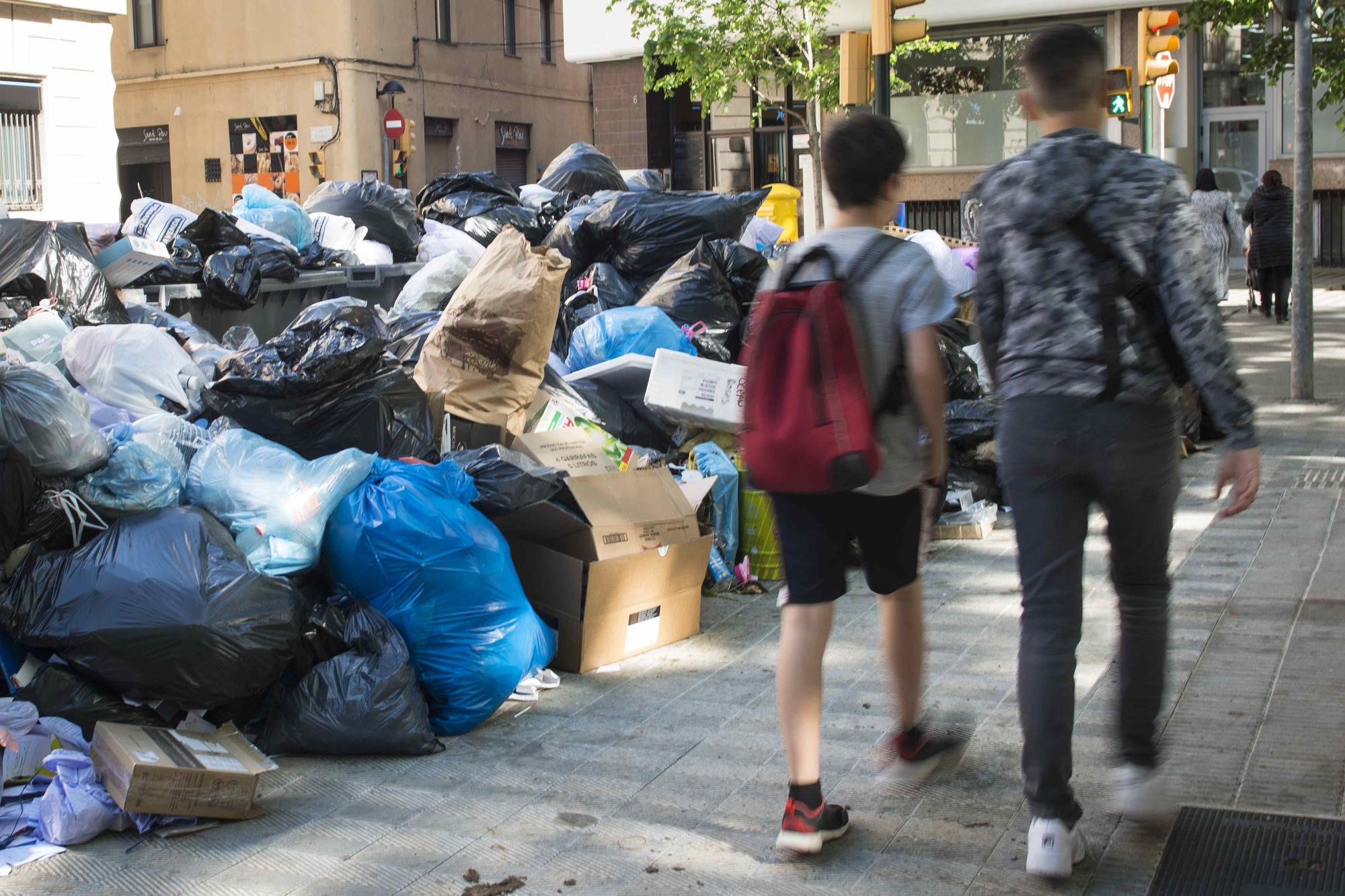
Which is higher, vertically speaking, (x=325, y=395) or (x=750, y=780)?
(x=325, y=395)

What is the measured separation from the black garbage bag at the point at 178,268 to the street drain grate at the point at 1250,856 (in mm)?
5195

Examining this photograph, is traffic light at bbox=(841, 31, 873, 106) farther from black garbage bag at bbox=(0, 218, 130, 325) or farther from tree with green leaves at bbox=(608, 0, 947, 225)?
tree with green leaves at bbox=(608, 0, 947, 225)

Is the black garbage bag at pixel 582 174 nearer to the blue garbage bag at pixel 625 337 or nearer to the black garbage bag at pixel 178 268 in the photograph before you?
the black garbage bag at pixel 178 268

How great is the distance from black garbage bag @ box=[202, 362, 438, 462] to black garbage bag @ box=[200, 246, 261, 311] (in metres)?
2.04

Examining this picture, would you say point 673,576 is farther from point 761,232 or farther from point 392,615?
point 761,232

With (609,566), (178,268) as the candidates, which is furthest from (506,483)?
(178,268)

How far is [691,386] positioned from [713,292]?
3.73ft

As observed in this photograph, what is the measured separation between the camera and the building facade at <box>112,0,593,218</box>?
28500mm

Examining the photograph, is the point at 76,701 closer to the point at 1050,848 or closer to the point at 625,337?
the point at 1050,848

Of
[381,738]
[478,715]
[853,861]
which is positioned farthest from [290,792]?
[853,861]

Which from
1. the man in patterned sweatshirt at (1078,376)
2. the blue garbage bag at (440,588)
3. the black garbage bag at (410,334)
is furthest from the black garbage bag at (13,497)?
the man in patterned sweatshirt at (1078,376)

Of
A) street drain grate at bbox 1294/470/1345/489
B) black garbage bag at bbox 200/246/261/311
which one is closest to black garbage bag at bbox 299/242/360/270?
black garbage bag at bbox 200/246/261/311

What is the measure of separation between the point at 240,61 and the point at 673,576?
28.1 meters

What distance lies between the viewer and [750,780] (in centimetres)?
335
